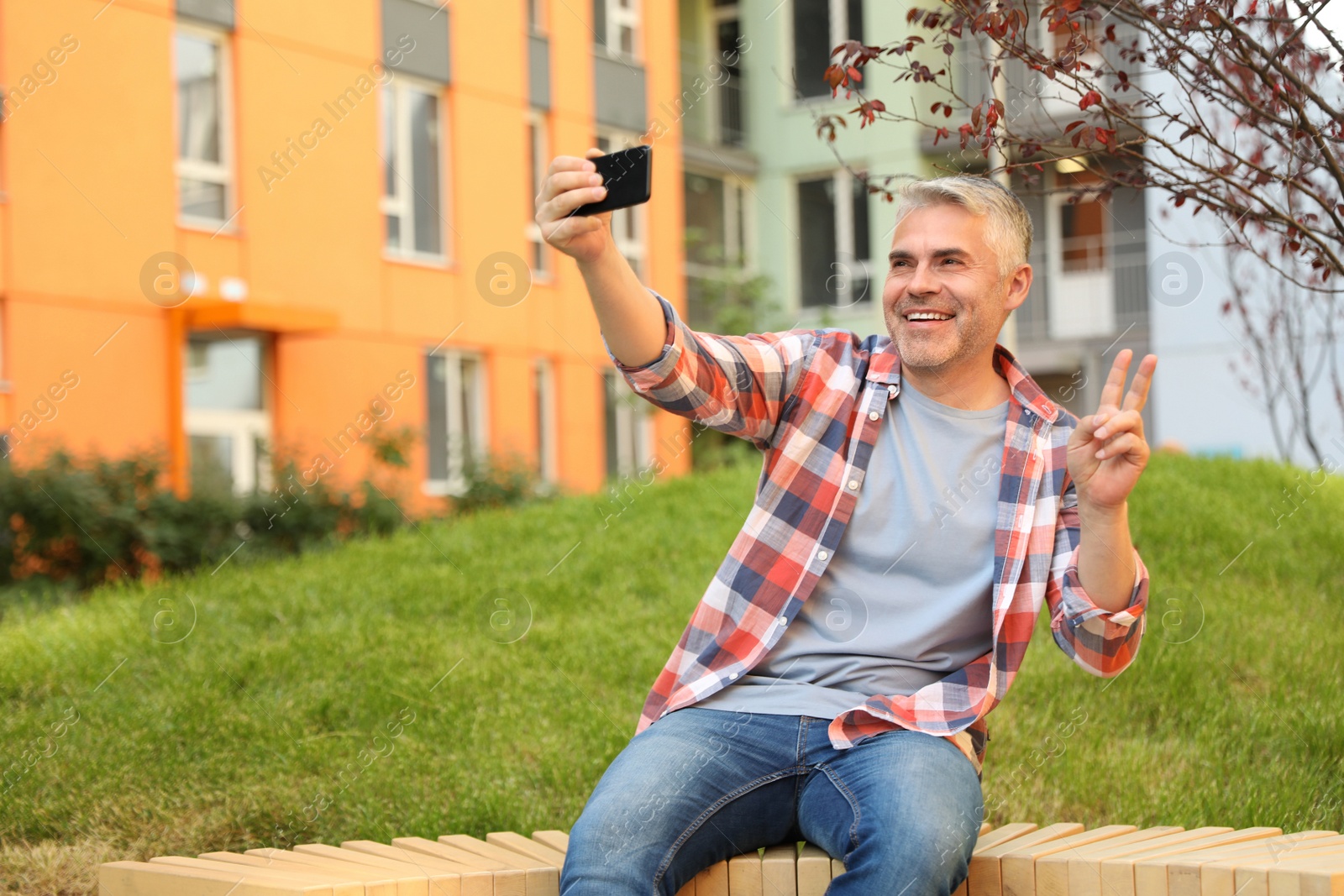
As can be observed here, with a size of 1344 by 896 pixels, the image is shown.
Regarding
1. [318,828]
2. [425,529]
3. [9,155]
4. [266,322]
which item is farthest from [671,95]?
[318,828]

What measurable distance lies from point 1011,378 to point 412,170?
541 inches

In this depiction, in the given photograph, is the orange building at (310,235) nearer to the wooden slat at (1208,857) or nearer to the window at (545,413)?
the window at (545,413)

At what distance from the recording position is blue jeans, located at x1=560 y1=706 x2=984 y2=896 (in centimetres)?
246

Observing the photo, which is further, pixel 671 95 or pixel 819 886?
pixel 671 95

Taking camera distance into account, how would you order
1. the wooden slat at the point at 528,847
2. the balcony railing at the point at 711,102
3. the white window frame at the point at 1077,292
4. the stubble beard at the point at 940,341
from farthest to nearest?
the balcony railing at the point at 711,102
the white window frame at the point at 1077,292
the stubble beard at the point at 940,341
the wooden slat at the point at 528,847

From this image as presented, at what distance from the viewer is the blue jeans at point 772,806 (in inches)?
96.8

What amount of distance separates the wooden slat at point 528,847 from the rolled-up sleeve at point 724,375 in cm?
96

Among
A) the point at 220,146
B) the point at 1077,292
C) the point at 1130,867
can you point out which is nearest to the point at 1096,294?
the point at 1077,292

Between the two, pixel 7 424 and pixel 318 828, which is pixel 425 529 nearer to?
pixel 318 828

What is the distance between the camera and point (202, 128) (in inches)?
537

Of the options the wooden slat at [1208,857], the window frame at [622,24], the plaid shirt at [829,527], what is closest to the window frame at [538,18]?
the window frame at [622,24]

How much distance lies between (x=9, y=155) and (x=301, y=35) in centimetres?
366

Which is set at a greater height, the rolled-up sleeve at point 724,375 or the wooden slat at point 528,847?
the rolled-up sleeve at point 724,375

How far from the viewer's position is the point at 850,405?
302 centimetres
